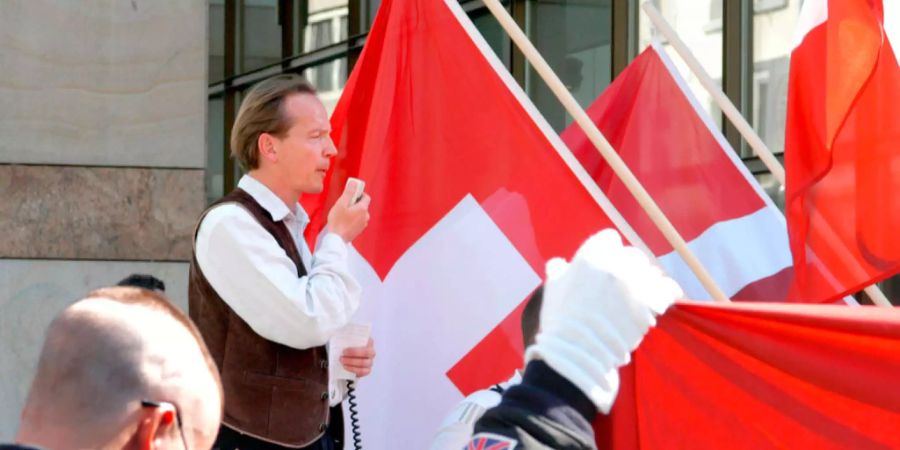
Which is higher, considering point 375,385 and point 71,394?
point 71,394

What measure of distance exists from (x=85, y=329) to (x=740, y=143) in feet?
22.5

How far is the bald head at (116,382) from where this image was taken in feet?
5.86

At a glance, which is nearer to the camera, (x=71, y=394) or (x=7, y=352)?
(x=71, y=394)

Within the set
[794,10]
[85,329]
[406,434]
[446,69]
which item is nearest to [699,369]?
[406,434]

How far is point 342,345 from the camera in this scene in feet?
14.0

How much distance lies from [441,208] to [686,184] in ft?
4.34

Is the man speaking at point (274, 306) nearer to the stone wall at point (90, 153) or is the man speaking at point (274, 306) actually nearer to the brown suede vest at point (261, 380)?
the brown suede vest at point (261, 380)

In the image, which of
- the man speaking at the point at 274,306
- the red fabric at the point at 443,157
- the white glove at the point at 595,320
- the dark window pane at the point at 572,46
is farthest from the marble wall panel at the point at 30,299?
the white glove at the point at 595,320

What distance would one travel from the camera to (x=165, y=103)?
6852 millimetres

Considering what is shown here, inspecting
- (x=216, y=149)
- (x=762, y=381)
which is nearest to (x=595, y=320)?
(x=762, y=381)

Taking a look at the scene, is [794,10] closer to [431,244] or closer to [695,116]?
[695,116]

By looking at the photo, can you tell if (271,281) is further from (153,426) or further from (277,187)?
(153,426)

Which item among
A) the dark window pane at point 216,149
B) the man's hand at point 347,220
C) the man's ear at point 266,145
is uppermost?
the man's ear at point 266,145

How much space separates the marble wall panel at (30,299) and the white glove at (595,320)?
5.08m
